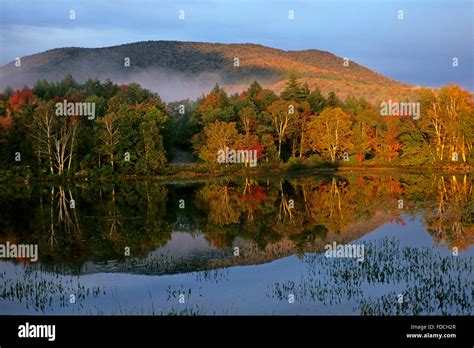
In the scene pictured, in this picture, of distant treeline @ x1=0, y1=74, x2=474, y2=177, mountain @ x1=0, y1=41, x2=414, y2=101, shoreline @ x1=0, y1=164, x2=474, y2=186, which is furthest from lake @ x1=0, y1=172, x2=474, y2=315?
mountain @ x1=0, y1=41, x2=414, y2=101

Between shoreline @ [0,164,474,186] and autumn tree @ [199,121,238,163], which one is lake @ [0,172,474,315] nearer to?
shoreline @ [0,164,474,186]

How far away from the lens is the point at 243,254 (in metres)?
18.3

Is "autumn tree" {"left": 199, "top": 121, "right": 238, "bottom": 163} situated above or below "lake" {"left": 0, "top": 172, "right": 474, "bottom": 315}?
above

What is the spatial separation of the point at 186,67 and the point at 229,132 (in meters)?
90.5

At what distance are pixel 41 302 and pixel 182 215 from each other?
13.9m

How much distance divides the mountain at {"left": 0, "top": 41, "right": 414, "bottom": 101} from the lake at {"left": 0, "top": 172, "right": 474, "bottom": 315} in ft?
265

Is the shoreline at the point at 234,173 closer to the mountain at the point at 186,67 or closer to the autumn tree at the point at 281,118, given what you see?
the autumn tree at the point at 281,118

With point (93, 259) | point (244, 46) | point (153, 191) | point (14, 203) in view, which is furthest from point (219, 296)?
point (244, 46)

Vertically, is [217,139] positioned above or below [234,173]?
above

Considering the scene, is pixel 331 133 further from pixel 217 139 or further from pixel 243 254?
pixel 243 254

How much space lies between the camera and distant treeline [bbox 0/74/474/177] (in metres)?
47.1

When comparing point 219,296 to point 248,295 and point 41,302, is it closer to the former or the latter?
point 248,295

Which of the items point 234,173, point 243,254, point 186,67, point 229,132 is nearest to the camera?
point 243,254

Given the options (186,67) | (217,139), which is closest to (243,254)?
(217,139)
